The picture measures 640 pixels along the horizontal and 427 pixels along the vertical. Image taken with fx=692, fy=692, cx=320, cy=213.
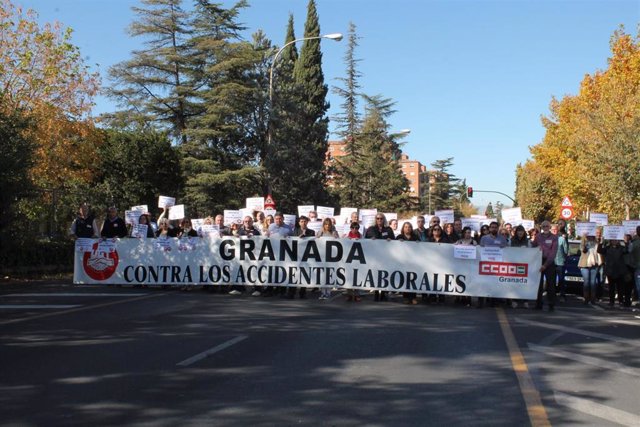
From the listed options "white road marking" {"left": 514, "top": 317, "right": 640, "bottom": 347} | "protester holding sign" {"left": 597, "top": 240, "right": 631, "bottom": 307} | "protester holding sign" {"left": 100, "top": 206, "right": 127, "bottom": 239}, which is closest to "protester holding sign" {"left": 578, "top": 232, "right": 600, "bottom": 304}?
"protester holding sign" {"left": 597, "top": 240, "right": 631, "bottom": 307}

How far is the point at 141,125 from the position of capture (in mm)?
43281

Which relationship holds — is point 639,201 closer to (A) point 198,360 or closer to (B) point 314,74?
(A) point 198,360

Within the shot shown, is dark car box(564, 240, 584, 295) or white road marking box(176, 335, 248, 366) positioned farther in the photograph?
dark car box(564, 240, 584, 295)

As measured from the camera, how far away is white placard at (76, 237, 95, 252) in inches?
642

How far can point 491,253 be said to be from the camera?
14.5 m

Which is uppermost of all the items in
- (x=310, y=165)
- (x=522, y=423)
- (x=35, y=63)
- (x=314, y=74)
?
(x=314, y=74)

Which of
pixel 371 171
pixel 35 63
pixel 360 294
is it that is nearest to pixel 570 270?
pixel 360 294

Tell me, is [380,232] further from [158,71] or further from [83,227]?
[158,71]

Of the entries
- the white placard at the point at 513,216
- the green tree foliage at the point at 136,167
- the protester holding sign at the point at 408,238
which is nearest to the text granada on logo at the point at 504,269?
the protester holding sign at the point at 408,238

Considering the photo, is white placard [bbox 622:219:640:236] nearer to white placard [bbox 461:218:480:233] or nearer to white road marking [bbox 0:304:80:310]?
white placard [bbox 461:218:480:233]

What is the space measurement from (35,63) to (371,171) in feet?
124

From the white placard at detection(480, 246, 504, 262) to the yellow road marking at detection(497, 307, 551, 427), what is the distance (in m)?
4.08

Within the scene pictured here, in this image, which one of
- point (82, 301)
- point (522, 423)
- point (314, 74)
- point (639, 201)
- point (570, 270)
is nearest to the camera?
point (522, 423)

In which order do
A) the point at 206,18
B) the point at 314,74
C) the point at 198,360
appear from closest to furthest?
the point at 198,360, the point at 206,18, the point at 314,74
